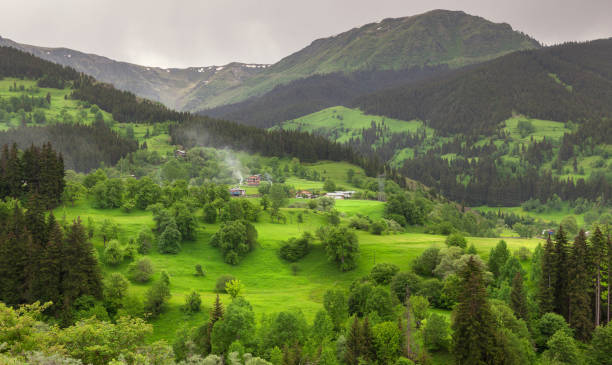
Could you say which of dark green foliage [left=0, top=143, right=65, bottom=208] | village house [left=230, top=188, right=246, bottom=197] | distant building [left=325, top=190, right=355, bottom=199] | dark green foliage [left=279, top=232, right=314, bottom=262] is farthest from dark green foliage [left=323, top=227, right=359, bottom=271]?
distant building [left=325, top=190, right=355, bottom=199]

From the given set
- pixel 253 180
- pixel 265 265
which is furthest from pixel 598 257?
pixel 253 180

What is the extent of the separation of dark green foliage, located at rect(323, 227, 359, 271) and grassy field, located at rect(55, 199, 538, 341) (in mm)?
1820

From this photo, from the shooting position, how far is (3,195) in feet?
322

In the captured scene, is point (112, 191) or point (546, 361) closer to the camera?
point (546, 361)

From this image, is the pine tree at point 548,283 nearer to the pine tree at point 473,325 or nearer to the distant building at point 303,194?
the pine tree at point 473,325

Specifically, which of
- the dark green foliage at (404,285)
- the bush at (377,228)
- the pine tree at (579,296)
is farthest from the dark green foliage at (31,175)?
the pine tree at (579,296)

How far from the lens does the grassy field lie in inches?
2758

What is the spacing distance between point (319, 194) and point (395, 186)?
45761 millimetres

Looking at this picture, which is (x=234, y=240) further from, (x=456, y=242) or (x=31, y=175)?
(x=31, y=175)

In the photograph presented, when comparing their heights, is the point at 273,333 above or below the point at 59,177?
below

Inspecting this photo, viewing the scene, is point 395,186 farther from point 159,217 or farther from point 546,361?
point 546,361

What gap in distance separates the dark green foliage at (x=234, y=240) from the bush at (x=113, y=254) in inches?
844

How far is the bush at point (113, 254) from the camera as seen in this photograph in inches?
3152

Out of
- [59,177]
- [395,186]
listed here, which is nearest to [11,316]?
[59,177]
